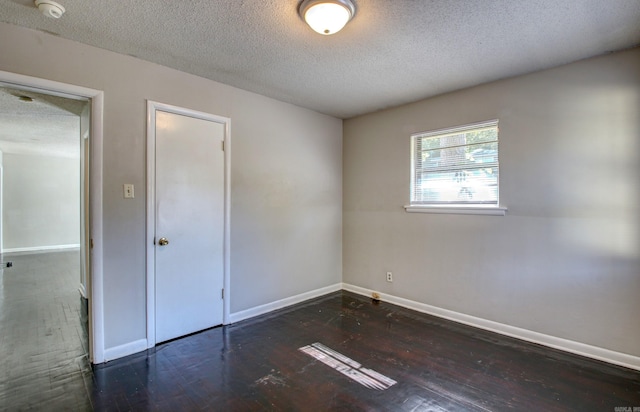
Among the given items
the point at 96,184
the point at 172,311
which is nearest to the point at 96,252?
the point at 96,184

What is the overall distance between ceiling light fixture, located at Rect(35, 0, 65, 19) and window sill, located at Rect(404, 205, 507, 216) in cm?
355

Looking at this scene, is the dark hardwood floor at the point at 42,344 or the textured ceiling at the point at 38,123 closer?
the dark hardwood floor at the point at 42,344

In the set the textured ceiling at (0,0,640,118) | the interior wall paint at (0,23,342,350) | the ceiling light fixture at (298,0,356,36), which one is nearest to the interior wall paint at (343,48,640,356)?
the textured ceiling at (0,0,640,118)

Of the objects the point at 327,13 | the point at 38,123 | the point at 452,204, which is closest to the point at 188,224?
the point at 327,13

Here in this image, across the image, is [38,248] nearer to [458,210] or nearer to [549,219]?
[458,210]

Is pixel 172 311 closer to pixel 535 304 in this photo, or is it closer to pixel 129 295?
pixel 129 295

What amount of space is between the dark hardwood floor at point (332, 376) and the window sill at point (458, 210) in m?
1.22

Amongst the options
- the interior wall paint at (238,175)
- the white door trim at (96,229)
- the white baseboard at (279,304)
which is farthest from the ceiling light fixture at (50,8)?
the white baseboard at (279,304)

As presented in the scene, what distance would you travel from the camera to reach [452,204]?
11.4ft

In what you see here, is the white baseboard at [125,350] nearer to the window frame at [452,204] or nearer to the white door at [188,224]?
the white door at [188,224]

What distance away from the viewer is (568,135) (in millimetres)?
2689

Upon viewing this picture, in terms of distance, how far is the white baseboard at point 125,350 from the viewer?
8.22 ft

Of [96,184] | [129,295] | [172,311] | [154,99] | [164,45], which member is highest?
[164,45]

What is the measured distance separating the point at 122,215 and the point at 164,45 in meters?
1.43
